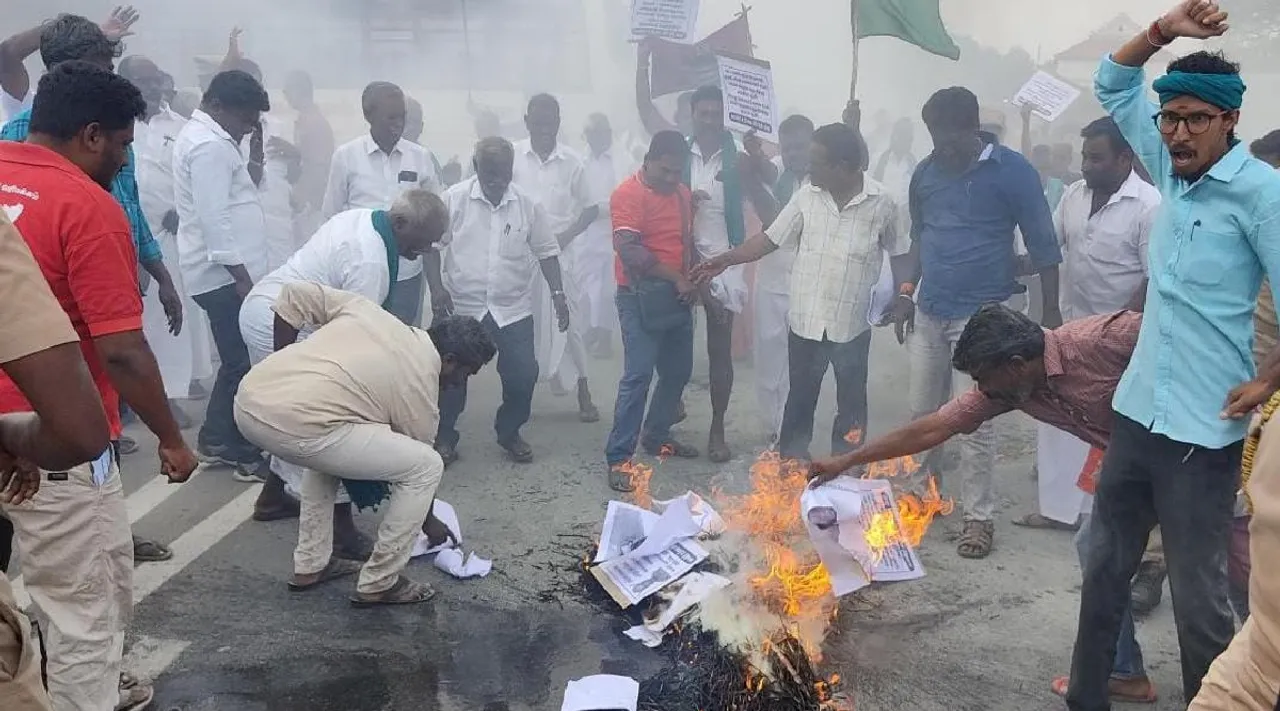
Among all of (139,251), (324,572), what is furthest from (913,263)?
(139,251)

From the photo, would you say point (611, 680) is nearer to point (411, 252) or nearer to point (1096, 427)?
point (1096, 427)

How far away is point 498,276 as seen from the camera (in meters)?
6.18

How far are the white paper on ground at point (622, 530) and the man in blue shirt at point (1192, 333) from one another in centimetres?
203

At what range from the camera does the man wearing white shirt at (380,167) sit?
20.7 feet

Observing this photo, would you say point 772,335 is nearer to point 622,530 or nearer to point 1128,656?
point 622,530

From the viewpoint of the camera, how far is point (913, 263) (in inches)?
225

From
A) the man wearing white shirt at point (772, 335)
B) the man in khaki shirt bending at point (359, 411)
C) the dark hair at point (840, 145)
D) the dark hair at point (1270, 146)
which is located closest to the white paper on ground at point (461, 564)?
the man in khaki shirt bending at point (359, 411)

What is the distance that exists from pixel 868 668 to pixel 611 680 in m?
1.04

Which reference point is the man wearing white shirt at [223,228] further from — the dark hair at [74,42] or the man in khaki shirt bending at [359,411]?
the man in khaki shirt bending at [359,411]

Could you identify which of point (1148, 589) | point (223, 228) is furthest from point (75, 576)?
point (1148, 589)

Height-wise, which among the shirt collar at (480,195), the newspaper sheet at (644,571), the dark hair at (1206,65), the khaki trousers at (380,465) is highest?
the dark hair at (1206,65)

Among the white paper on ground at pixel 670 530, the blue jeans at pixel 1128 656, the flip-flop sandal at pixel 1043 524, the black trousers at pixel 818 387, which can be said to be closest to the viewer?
the blue jeans at pixel 1128 656

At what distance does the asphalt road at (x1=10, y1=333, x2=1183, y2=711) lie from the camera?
3.55 m

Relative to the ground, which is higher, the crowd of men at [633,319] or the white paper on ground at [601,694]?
the crowd of men at [633,319]
